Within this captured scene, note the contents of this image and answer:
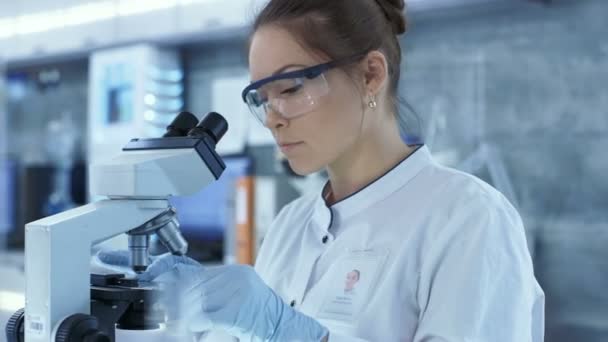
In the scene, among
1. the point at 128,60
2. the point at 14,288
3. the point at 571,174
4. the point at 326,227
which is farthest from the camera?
the point at 128,60

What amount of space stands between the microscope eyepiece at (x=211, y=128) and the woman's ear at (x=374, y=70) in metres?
0.30

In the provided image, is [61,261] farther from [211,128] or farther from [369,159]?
[369,159]

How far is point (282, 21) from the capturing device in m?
1.32

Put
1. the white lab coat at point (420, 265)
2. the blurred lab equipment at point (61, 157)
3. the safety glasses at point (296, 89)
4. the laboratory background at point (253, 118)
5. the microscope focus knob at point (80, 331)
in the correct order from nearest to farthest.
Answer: the microscope focus knob at point (80, 331)
the white lab coat at point (420, 265)
the safety glasses at point (296, 89)
the laboratory background at point (253, 118)
the blurred lab equipment at point (61, 157)

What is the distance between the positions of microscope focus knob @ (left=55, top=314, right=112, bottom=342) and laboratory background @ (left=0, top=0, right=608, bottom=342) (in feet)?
1.35

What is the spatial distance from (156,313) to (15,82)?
4.91 metres

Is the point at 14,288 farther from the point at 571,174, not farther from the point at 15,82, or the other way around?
the point at 15,82

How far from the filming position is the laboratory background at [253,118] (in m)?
3.01

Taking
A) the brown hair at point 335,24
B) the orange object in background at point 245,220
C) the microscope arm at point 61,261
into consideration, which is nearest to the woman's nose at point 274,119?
the brown hair at point 335,24

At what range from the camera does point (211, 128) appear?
3.83ft

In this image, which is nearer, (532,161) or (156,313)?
(156,313)

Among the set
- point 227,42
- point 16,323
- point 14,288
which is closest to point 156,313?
point 16,323

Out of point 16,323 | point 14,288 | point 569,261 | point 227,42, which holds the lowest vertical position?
point 569,261

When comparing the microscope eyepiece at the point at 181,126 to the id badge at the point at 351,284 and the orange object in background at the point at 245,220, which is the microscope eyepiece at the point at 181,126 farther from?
the orange object in background at the point at 245,220
